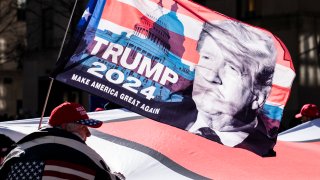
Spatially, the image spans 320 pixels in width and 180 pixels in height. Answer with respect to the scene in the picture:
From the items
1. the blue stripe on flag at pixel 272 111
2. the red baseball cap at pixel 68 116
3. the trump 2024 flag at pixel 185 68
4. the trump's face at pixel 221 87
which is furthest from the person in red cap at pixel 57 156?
the blue stripe on flag at pixel 272 111

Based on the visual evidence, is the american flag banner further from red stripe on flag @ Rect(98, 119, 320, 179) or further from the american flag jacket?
red stripe on flag @ Rect(98, 119, 320, 179)

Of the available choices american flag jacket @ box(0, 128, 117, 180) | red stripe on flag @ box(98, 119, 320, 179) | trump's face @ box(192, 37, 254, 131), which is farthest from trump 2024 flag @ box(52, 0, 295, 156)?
american flag jacket @ box(0, 128, 117, 180)

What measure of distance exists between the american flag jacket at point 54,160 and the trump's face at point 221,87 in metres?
1.23

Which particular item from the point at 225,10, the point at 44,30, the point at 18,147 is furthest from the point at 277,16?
the point at 18,147

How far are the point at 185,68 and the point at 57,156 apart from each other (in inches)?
62.7

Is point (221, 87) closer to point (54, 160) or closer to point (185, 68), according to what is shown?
point (185, 68)

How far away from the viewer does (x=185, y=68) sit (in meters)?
4.88

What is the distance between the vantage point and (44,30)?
34250 millimetres

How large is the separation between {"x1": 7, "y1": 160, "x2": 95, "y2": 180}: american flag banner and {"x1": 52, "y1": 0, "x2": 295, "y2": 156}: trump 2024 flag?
113 cm

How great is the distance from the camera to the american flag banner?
11.9 ft

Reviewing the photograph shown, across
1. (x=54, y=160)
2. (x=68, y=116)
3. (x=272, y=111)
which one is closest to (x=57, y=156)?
(x=54, y=160)

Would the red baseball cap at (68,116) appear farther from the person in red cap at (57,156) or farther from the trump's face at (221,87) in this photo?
the trump's face at (221,87)

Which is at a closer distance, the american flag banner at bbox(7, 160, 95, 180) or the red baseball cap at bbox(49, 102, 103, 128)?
the american flag banner at bbox(7, 160, 95, 180)

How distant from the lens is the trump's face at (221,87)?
466 centimetres
